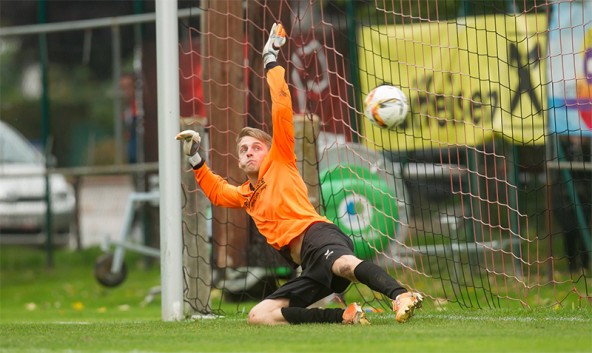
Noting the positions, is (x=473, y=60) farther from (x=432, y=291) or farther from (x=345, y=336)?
(x=345, y=336)

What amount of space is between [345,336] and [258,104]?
340cm

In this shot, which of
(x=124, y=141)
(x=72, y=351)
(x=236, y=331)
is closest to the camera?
(x=72, y=351)

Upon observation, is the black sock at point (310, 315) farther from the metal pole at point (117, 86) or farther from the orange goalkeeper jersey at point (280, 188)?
the metal pole at point (117, 86)

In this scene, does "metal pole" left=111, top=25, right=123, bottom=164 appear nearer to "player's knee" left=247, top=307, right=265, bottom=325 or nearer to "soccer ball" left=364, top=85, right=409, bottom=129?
"soccer ball" left=364, top=85, right=409, bottom=129

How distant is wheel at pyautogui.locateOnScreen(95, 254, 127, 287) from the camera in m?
10.8

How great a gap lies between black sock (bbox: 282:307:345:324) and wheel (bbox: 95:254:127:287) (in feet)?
15.2

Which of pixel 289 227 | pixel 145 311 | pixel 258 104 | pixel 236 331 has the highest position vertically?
pixel 258 104

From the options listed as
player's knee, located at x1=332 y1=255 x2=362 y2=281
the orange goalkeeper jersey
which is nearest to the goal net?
the orange goalkeeper jersey

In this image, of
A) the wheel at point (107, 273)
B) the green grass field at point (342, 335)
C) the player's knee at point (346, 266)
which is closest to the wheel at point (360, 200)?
the green grass field at point (342, 335)

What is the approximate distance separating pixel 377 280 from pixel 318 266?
42cm

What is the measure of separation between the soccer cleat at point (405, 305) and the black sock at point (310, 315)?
0.41 m

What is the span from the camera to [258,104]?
8.58m

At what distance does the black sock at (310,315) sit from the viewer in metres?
6.36

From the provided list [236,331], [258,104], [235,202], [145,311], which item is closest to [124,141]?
[145,311]
